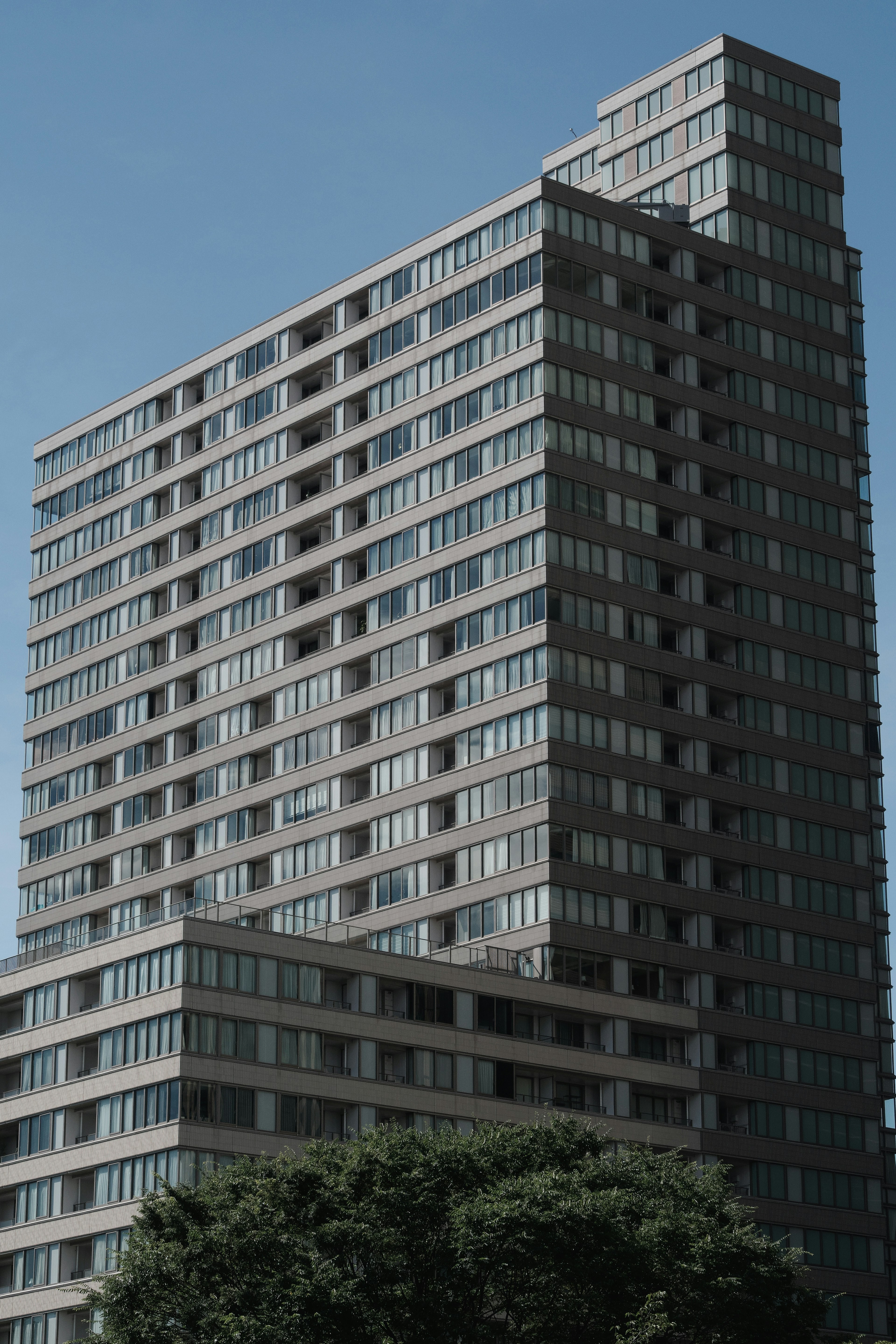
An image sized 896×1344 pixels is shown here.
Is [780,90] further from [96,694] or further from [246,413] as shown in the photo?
[96,694]

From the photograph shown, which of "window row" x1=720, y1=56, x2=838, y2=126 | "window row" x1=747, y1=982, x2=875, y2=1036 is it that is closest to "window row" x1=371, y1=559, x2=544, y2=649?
"window row" x1=747, y1=982, x2=875, y2=1036

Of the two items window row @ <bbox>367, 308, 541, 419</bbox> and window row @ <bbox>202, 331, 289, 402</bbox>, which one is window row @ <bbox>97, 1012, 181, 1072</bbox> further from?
window row @ <bbox>202, 331, 289, 402</bbox>

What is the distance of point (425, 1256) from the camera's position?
81312 millimetres

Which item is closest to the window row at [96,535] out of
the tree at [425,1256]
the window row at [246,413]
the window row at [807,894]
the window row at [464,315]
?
the window row at [246,413]

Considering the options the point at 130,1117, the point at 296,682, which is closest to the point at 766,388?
the point at 296,682

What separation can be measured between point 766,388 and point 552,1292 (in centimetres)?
7611

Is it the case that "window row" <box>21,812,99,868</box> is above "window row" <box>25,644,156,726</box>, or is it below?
below

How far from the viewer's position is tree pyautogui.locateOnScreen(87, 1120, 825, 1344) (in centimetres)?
7762

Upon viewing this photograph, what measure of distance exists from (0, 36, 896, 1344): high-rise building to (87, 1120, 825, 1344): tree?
23.3 m

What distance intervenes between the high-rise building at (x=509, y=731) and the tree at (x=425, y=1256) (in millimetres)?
23347

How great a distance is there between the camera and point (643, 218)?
14150 centimetres

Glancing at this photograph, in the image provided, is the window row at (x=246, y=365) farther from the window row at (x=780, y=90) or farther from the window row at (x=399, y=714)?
the window row at (x=780, y=90)

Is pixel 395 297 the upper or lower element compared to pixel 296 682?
upper

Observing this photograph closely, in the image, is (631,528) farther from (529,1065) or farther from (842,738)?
(529,1065)
